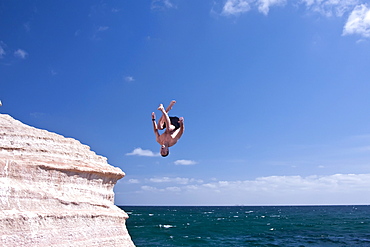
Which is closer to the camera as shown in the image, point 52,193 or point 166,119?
point 52,193

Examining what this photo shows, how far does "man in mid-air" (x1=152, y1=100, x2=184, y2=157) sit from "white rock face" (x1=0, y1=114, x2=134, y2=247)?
1.46 m

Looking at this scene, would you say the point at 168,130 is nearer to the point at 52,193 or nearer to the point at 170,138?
the point at 170,138

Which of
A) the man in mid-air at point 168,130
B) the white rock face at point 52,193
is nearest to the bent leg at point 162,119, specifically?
the man in mid-air at point 168,130

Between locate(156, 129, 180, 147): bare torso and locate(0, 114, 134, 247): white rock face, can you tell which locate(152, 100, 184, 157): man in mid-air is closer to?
locate(156, 129, 180, 147): bare torso

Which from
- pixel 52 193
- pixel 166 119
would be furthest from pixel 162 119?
pixel 52 193

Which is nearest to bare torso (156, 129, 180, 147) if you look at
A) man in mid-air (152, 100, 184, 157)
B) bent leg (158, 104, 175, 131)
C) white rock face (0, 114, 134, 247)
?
man in mid-air (152, 100, 184, 157)

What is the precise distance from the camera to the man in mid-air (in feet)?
33.6

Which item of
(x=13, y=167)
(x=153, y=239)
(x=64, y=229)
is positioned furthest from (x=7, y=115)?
(x=153, y=239)

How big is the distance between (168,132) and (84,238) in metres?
3.30

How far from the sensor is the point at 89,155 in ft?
33.3

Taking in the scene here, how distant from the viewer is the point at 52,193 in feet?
28.9

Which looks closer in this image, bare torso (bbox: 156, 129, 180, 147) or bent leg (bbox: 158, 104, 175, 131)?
bent leg (bbox: 158, 104, 175, 131)

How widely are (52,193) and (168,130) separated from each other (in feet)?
10.6

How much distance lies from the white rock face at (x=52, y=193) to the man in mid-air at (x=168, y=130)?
1.46 metres
